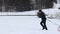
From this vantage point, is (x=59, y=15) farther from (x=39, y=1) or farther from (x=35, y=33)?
(x=39, y=1)

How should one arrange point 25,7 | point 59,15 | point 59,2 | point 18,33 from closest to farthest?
point 18,33 → point 59,15 → point 25,7 → point 59,2

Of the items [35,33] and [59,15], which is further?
[59,15]

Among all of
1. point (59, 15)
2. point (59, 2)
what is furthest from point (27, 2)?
point (59, 15)

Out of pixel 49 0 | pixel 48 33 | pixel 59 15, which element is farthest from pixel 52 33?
pixel 49 0

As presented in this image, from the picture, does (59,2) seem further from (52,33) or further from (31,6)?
(52,33)

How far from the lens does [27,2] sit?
170 feet

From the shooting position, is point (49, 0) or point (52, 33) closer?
point (52, 33)

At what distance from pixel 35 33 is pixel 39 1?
133ft

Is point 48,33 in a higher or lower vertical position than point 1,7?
higher

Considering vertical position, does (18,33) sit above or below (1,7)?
above

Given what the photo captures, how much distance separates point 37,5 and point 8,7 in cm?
717

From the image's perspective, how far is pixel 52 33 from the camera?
47.1 ft

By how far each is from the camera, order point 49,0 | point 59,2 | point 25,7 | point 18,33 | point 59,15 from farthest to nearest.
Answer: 1. point 59,2
2. point 49,0
3. point 25,7
4. point 59,15
5. point 18,33

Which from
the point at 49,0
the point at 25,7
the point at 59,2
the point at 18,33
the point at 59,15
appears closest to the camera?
the point at 18,33
